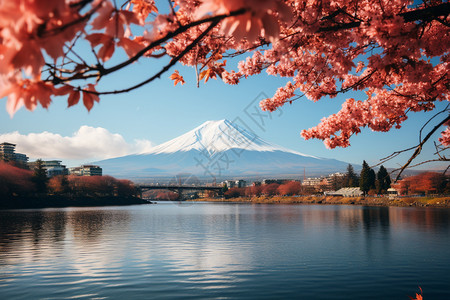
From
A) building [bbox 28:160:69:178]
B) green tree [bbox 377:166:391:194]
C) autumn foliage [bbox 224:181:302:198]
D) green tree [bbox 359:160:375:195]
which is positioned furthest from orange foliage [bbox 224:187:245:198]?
green tree [bbox 377:166:391:194]

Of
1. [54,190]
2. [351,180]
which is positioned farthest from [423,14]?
[351,180]

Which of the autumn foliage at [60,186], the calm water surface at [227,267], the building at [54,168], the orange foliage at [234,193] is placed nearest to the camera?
the calm water surface at [227,267]

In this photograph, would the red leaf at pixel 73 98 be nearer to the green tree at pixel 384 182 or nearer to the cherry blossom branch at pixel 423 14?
the green tree at pixel 384 182

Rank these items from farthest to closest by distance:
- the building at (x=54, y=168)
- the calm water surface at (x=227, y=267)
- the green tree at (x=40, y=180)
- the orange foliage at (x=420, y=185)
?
1. the building at (x=54, y=168)
2. the orange foliage at (x=420, y=185)
3. the green tree at (x=40, y=180)
4. the calm water surface at (x=227, y=267)

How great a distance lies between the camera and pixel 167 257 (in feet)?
55.1

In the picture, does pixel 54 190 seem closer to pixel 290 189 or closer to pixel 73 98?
pixel 290 189

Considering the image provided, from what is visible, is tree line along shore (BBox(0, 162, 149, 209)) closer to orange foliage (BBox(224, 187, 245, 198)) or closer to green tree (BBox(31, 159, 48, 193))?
green tree (BBox(31, 159, 48, 193))

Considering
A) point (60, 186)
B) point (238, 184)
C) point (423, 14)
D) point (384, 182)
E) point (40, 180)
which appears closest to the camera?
point (423, 14)

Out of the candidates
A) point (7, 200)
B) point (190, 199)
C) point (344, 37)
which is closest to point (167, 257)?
point (344, 37)

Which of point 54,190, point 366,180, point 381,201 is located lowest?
point 381,201

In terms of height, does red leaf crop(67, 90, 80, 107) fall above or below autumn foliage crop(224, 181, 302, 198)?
above

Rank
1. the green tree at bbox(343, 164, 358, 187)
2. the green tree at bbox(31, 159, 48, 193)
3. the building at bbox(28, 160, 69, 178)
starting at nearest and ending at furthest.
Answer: the green tree at bbox(31, 159, 48, 193) < the green tree at bbox(343, 164, 358, 187) < the building at bbox(28, 160, 69, 178)

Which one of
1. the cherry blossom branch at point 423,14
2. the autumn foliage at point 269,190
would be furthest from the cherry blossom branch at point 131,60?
the autumn foliage at point 269,190

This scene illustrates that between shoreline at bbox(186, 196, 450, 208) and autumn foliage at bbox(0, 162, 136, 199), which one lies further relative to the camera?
autumn foliage at bbox(0, 162, 136, 199)
